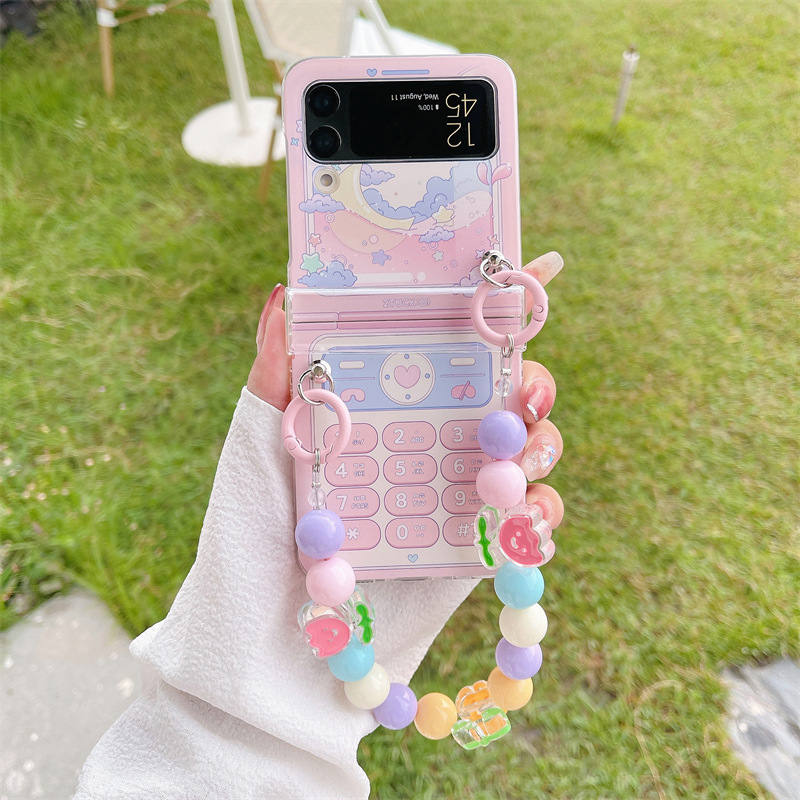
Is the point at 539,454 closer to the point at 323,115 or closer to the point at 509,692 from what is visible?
the point at 509,692

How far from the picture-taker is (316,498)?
707mm

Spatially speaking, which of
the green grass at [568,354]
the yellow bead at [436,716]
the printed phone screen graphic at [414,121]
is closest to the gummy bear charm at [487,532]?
the yellow bead at [436,716]

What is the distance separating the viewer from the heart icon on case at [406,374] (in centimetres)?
73

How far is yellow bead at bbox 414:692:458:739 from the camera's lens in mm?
803

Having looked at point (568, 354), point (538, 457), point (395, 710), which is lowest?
point (568, 354)

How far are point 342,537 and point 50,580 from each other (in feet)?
2.47

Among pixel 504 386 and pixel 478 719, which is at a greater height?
pixel 504 386

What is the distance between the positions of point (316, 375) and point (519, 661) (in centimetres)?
38

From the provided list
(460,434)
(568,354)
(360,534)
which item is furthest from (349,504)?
(568,354)

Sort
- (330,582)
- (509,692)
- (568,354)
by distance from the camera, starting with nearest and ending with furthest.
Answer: (330,582) → (509,692) → (568,354)

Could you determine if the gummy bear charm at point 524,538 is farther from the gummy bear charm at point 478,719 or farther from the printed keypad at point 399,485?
the gummy bear charm at point 478,719

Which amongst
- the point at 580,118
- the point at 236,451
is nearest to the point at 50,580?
the point at 236,451

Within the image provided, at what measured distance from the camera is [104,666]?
1106mm

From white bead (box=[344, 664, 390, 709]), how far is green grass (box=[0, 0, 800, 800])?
361 millimetres
